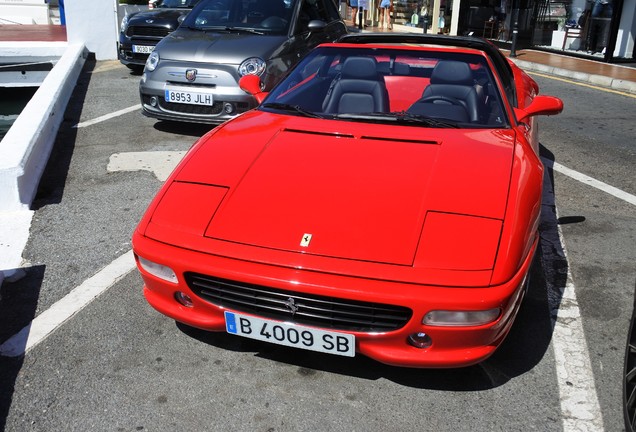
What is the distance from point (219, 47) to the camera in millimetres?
7016

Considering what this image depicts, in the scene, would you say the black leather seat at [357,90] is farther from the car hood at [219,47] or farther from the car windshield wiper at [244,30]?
the car windshield wiper at [244,30]

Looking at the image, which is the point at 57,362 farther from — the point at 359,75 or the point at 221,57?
the point at 221,57

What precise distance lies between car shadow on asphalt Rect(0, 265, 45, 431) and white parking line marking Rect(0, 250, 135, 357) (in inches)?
2.0

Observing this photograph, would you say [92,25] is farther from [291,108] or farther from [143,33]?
[291,108]

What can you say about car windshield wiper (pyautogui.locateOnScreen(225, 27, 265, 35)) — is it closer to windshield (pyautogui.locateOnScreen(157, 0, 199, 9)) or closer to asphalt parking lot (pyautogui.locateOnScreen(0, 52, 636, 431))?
asphalt parking lot (pyautogui.locateOnScreen(0, 52, 636, 431))

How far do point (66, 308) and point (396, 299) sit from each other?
2.02 metres

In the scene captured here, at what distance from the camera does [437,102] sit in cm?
395

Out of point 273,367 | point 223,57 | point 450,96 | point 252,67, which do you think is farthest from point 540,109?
point 223,57

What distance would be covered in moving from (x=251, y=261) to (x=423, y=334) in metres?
0.77

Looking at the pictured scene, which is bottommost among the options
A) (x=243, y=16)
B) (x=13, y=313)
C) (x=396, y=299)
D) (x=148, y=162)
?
(x=13, y=313)

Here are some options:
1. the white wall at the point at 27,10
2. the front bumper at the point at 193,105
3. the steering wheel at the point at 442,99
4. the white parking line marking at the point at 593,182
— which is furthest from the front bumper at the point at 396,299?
the white wall at the point at 27,10

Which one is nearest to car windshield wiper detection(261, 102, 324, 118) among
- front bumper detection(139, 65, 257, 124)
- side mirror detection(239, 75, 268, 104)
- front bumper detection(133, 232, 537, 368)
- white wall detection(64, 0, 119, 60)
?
side mirror detection(239, 75, 268, 104)

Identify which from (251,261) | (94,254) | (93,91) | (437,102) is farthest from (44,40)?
(251,261)

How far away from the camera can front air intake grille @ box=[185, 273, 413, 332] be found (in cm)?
256
